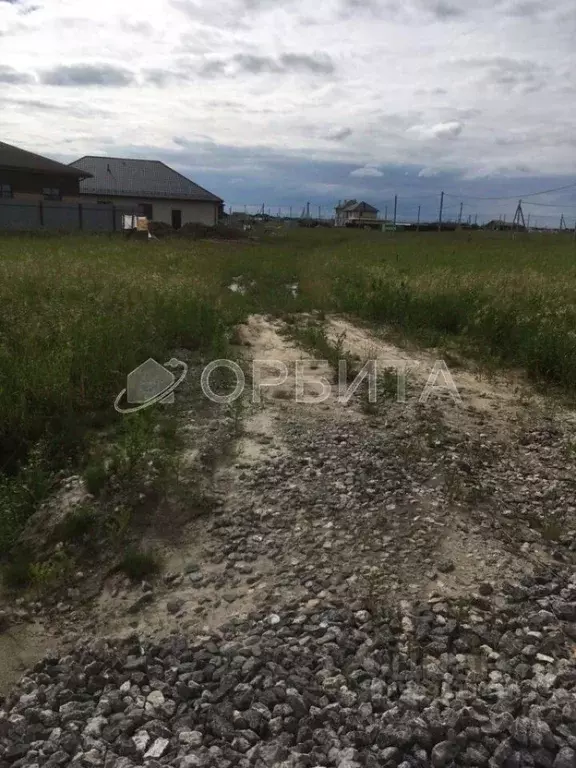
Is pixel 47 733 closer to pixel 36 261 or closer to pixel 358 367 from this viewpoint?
pixel 358 367

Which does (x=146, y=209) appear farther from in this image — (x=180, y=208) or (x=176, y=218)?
(x=180, y=208)

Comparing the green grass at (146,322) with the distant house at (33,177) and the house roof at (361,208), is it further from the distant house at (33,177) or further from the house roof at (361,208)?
the house roof at (361,208)

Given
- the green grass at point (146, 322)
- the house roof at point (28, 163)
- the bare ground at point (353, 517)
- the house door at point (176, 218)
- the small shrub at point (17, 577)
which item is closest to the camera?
the bare ground at point (353, 517)

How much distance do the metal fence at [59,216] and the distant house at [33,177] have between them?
2.61 metres

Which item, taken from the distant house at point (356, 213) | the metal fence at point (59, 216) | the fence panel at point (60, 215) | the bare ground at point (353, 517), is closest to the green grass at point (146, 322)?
the bare ground at point (353, 517)

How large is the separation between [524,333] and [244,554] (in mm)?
5626

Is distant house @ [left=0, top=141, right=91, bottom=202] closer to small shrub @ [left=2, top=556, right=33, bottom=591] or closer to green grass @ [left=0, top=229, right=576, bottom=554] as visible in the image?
green grass @ [left=0, top=229, right=576, bottom=554]

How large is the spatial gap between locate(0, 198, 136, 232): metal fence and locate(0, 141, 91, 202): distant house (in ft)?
8.57

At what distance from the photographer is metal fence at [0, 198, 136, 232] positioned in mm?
27578

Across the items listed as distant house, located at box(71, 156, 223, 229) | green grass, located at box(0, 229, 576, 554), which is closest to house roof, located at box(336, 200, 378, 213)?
distant house, located at box(71, 156, 223, 229)

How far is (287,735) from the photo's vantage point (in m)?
2.45

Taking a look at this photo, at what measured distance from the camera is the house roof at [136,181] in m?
40.2

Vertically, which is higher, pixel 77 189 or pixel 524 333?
pixel 77 189

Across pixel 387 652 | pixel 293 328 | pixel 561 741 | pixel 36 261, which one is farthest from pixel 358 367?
pixel 36 261
